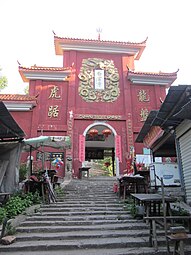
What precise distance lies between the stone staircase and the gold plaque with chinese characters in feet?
28.0

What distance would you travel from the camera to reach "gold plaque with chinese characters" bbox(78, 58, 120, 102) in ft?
47.8

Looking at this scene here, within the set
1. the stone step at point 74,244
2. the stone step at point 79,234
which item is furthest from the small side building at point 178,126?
the stone step at point 74,244

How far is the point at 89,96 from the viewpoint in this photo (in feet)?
47.7

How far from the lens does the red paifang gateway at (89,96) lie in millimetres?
13508

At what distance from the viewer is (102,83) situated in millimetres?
14945

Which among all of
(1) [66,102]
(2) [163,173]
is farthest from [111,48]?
(2) [163,173]

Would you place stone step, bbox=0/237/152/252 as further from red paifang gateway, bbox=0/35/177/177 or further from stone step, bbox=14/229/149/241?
red paifang gateway, bbox=0/35/177/177

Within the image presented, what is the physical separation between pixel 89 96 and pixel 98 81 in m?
1.30

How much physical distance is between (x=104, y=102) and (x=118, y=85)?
1.65 meters

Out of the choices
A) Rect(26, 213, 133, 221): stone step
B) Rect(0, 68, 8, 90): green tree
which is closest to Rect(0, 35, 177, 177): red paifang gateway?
Rect(0, 68, 8, 90): green tree

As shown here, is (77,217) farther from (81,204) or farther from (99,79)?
(99,79)

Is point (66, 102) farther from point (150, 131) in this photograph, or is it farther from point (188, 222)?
point (188, 222)

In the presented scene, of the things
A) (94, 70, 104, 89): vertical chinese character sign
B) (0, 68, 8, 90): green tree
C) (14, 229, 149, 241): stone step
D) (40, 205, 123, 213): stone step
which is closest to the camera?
(14, 229, 149, 241): stone step

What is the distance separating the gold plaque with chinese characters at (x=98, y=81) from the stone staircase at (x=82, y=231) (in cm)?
852
